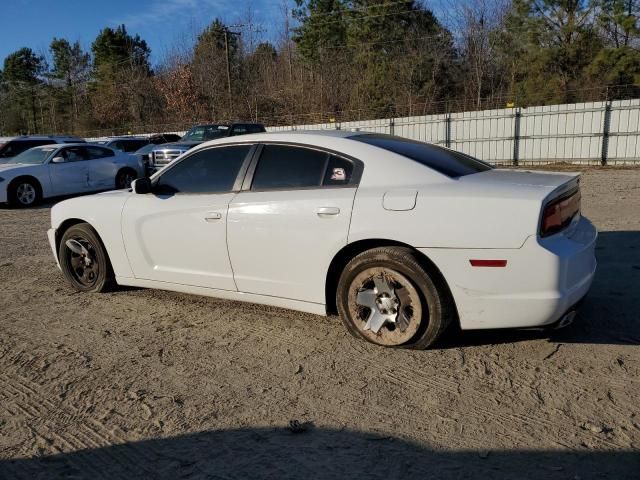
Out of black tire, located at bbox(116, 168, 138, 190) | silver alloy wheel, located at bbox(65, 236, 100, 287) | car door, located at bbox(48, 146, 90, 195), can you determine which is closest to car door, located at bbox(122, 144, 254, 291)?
silver alloy wheel, located at bbox(65, 236, 100, 287)

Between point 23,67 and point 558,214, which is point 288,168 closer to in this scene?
point 558,214

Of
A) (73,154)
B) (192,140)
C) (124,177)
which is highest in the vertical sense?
(192,140)

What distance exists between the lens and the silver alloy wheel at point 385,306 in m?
3.65

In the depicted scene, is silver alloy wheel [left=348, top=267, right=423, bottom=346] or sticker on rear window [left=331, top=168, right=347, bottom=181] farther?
sticker on rear window [left=331, top=168, right=347, bottom=181]

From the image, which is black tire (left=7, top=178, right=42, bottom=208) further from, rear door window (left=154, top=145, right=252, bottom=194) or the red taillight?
the red taillight

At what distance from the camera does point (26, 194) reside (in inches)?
497

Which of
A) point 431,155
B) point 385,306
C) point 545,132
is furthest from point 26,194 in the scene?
point 545,132

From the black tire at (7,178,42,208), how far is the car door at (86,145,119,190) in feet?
4.24

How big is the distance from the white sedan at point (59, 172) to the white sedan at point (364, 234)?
900 centimetres

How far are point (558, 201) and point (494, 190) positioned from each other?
428mm

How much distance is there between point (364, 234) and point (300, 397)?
3.79 feet

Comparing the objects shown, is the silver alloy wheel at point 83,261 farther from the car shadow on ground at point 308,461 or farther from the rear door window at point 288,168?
the car shadow on ground at point 308,461

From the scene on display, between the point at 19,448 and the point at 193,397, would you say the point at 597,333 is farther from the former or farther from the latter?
the point at 19,448

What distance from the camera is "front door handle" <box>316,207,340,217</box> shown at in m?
3.80
